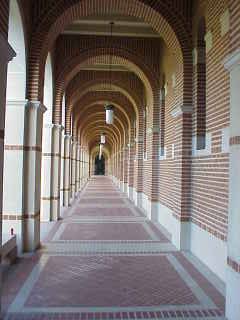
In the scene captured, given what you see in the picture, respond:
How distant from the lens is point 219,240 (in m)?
6.38

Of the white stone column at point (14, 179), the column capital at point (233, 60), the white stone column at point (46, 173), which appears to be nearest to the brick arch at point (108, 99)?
the white stone column at point (46, 173)

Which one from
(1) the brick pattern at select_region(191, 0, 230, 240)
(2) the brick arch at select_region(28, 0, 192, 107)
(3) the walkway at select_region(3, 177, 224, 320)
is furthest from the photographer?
(2) the brick arch at select_region(28, 0, 192, 107)

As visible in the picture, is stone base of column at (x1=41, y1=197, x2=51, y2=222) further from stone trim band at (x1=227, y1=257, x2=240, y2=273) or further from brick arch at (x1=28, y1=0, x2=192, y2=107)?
stone trim band at (x1=227, y1=257, x2=240, y2=273)

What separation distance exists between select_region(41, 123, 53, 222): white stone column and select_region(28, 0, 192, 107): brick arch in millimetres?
3795

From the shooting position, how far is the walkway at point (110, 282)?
15.9ft

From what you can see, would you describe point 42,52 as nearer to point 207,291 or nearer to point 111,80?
point 207,291

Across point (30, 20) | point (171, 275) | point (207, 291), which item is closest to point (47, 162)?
point (30, 20)

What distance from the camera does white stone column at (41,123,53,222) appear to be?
11.9 meters

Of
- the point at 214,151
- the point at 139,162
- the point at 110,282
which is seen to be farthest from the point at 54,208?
the point at 214,151

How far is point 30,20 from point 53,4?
0.69 metres

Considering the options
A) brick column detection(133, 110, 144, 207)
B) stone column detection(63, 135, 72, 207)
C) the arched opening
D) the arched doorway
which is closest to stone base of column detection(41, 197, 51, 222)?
stone column detection(63, 135, 72, 207)

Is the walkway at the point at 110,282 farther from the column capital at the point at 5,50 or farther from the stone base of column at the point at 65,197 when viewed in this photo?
the stone base of column at the point at 65,197

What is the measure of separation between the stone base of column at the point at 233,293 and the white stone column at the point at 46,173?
8.18 m

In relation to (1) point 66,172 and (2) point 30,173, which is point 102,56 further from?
(2) point 30,173
